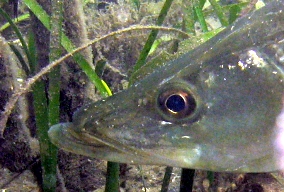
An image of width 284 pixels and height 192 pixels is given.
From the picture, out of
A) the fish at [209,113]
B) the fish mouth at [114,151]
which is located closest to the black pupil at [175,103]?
the fish at [209,113]

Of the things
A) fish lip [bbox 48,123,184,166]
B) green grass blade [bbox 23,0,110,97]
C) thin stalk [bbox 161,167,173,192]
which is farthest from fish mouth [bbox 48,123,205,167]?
thin stalk [bbox 161,167,173,192]

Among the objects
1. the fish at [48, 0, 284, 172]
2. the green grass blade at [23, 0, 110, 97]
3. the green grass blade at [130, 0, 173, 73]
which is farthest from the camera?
the green grass blade at [130, 0, 173, 73]

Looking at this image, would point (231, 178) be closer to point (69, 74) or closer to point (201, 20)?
point (201, 20)

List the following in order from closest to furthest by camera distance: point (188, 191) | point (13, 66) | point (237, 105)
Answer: point (237, 105), point (188, 191), point (13, 66)

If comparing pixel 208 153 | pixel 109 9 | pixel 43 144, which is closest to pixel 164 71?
pixel 208 153

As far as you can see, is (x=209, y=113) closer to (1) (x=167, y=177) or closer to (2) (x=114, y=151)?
(2) (x=114, y=151)

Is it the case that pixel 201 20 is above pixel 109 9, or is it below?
below

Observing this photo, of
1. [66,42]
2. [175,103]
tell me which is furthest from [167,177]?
[66,42]

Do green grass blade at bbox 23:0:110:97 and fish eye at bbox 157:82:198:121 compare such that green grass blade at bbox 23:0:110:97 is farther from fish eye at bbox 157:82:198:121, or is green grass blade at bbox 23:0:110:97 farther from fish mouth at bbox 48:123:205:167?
fish eye at bbox 157:82:198:121

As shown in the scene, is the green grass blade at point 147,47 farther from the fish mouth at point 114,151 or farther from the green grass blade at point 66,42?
the fish mouth at point 114,151
